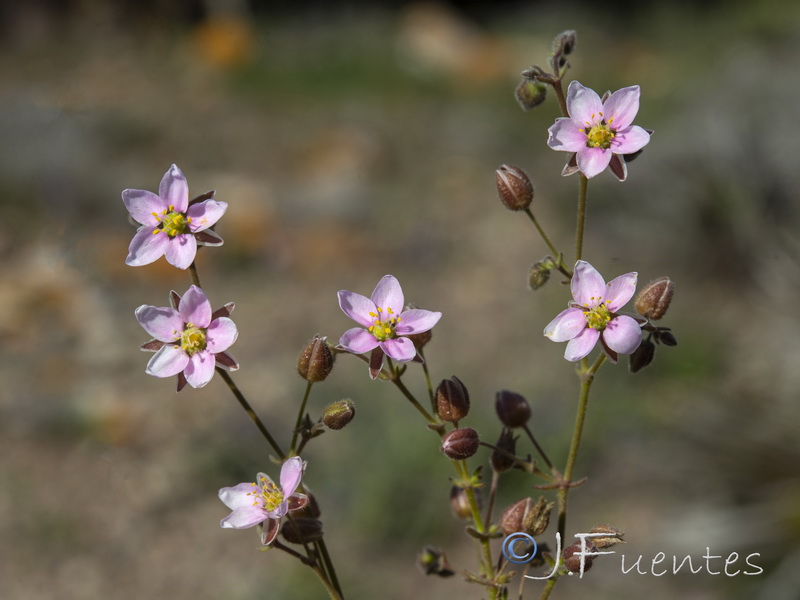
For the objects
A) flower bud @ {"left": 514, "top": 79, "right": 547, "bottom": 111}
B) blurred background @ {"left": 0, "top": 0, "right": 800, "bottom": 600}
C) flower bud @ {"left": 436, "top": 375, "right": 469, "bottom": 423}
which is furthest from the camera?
blurred background @ {"left": 0, "top": 0, "right": 800, "bottom": 600}

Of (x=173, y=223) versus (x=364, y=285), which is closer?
(x=173, y=223)

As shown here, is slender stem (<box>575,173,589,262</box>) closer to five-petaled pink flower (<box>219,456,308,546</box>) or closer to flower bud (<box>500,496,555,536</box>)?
flower bud (<box>500,496,555,536</box>)

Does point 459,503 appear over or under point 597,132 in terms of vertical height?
under

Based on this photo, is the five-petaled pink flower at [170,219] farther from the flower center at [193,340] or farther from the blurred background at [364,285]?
the blurred background at [364,285]

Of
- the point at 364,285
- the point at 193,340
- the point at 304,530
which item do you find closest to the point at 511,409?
the point at 304,530

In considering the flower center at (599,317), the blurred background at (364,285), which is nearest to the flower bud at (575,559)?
the flower center at (599,317)

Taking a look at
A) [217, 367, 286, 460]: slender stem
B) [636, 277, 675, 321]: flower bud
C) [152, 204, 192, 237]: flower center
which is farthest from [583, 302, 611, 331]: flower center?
[152, 204, 192, 237]: flower center

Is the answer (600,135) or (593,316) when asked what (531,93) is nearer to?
(600,135)
